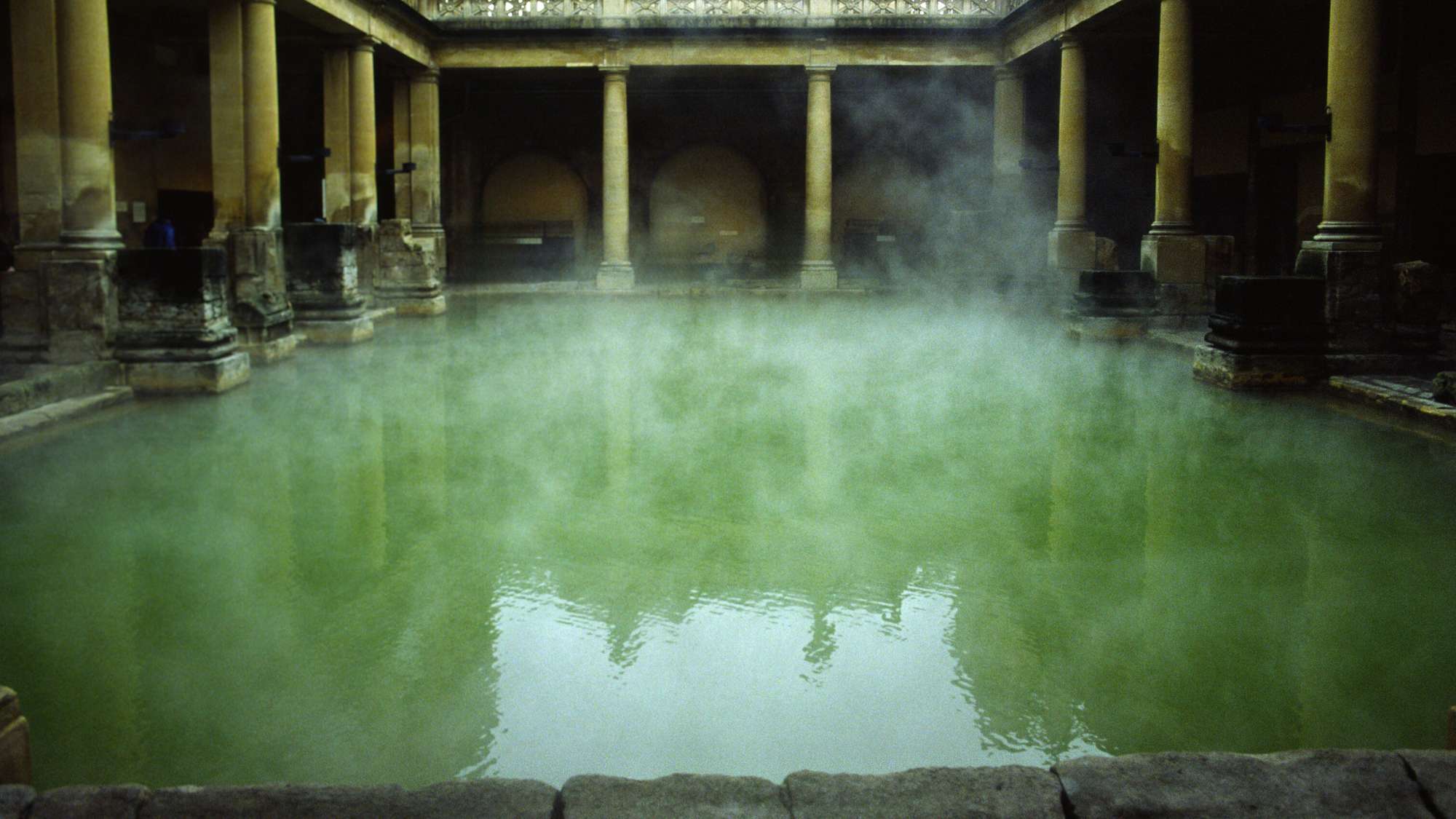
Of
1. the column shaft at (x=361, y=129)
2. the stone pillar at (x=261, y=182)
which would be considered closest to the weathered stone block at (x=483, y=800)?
the stone pillar at (x=261, y=182)

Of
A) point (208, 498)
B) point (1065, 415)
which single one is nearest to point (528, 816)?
point (208, 498)

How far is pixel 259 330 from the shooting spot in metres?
12.4

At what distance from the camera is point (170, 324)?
33.8 ft

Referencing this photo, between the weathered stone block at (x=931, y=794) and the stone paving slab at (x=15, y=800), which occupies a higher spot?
the stone paving slab at (x=15, y=800)

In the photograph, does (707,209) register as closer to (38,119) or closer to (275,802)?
(38,119)

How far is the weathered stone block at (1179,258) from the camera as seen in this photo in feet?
48.4

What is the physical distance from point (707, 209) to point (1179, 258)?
597 inches

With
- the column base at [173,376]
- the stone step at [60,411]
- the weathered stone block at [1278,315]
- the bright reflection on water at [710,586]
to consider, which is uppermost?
the weathered stone block at [1278,315]

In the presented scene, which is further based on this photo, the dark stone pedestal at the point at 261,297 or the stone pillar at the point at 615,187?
the stone pillar at the point at 615,187

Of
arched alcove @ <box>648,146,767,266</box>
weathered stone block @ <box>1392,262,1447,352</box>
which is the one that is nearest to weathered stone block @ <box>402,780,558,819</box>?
weathered stone block @ <box>1392,262,1447,352</box>

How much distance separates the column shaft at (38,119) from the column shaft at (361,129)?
284 inches

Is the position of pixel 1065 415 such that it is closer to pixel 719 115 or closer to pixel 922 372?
pixel 922 372

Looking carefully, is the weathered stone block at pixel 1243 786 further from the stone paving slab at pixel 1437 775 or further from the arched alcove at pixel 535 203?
the arched alcove at pixel 535 203

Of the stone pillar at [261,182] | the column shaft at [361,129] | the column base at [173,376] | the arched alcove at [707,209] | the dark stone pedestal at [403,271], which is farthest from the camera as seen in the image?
the arched alcove at [707,209]
